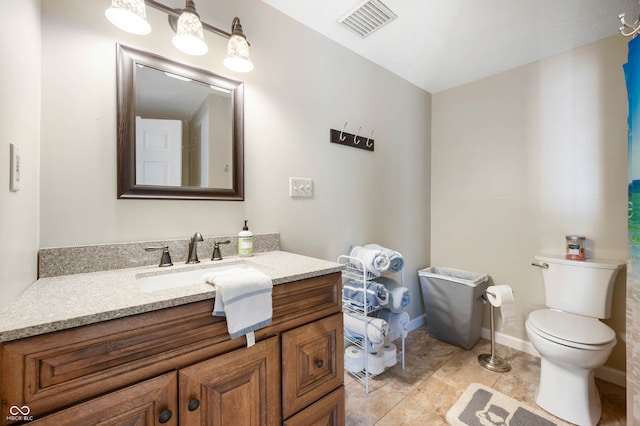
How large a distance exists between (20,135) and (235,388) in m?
1.01

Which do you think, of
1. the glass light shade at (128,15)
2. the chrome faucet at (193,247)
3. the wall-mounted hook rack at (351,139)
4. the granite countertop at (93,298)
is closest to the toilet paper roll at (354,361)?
the granite countertop at (93,298)

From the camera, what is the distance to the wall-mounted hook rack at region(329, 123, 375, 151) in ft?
6.00

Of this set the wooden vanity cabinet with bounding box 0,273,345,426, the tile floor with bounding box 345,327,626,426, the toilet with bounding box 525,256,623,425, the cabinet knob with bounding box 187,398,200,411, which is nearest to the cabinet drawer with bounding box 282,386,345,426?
the wooden vanity cabinet with bounding box 0,273,345,426

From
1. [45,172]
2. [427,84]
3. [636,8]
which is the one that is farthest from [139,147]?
[636,8]

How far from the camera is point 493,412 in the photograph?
1469 mm

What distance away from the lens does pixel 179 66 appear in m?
1.23

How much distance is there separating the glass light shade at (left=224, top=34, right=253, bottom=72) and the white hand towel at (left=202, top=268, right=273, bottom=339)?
1.01 metres

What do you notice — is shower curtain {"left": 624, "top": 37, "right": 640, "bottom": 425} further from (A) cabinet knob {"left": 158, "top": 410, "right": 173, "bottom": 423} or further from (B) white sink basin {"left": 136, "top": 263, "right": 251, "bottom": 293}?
(A) cabinet knob {"left": 158, "top": 410, "right": 173, "bottom": 423}

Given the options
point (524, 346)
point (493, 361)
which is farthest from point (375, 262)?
point (524, 346)

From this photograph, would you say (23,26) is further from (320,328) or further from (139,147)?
(320,328)

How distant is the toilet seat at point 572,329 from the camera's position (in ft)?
4.43

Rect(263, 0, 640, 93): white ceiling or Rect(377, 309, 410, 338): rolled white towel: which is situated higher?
Rect(263, 0, 640, 93): white ceiling

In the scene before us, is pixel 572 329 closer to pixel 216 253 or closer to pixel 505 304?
pixel 505 304

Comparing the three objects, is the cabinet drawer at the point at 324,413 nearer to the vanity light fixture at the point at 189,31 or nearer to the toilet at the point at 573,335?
the toilet at the point at 573,335
